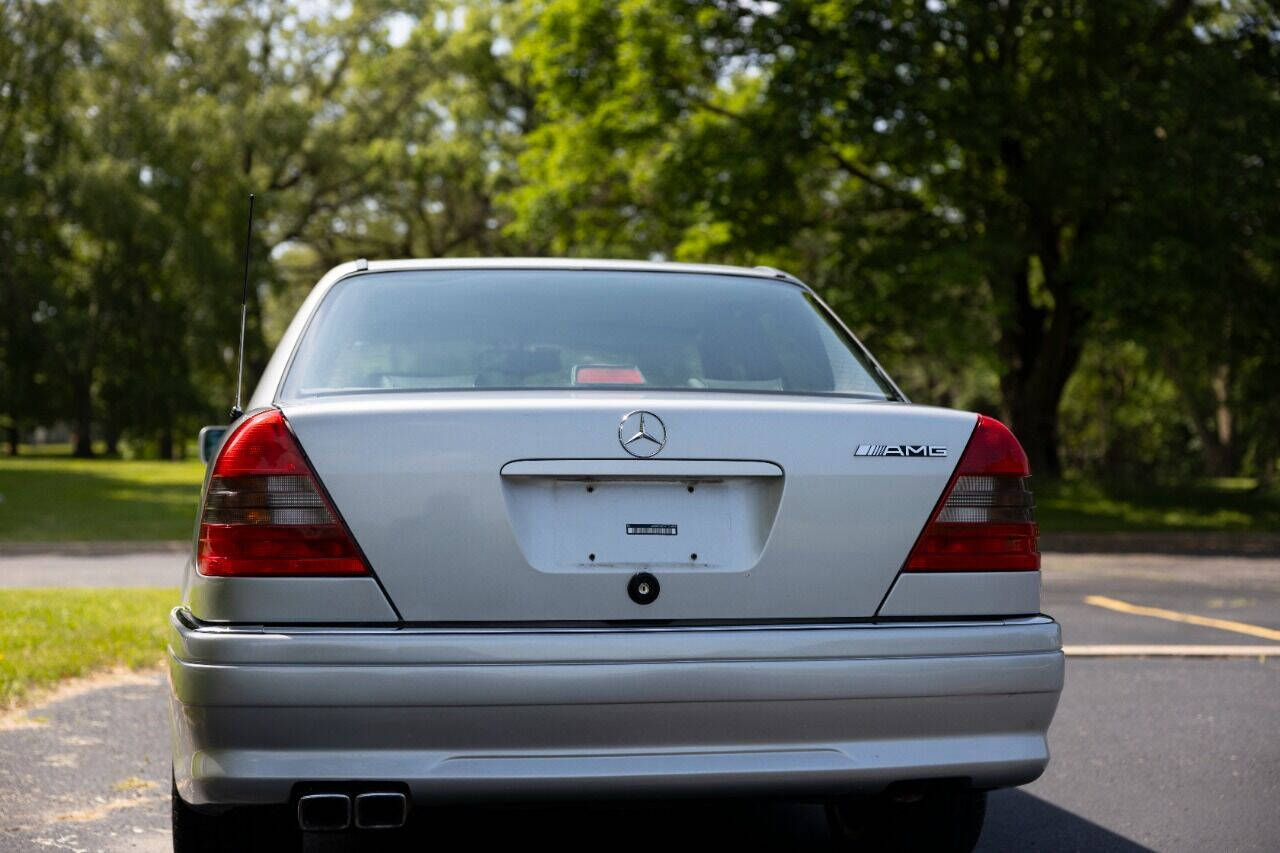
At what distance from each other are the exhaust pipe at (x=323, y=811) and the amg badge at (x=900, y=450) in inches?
51.8

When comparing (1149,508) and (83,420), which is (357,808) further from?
(83,420)

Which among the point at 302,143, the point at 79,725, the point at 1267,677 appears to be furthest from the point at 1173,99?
the point at 302,143

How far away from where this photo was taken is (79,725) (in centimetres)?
635

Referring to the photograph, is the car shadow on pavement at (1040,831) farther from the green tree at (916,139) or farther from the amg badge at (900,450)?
the green tree at (916,139)

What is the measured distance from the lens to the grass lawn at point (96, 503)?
1981 centimetres

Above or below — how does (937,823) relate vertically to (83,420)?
above

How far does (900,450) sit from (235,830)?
172 cm

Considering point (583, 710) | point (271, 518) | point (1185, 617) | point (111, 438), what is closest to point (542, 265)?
point (271, 518)

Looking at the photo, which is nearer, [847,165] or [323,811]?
[323,811]

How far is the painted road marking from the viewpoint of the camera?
27.4 feet

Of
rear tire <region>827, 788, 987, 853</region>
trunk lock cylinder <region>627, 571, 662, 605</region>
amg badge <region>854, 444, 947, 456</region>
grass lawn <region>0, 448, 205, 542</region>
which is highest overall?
amg badge <region>854, 444, 947, 456</region>

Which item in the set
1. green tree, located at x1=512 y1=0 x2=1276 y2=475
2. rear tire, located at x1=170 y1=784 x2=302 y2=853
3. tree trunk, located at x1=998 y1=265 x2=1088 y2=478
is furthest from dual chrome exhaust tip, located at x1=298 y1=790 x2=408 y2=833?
tree trunk, located at x1=998 y1=265 x2=1088 y2=478

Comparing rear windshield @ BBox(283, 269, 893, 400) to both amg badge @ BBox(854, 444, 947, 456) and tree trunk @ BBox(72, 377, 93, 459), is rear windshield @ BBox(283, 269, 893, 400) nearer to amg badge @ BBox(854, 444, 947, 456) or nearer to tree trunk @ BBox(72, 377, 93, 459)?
amg badge @ BBox(854, 444, 947, 456)

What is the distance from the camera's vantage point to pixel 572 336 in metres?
4.05
